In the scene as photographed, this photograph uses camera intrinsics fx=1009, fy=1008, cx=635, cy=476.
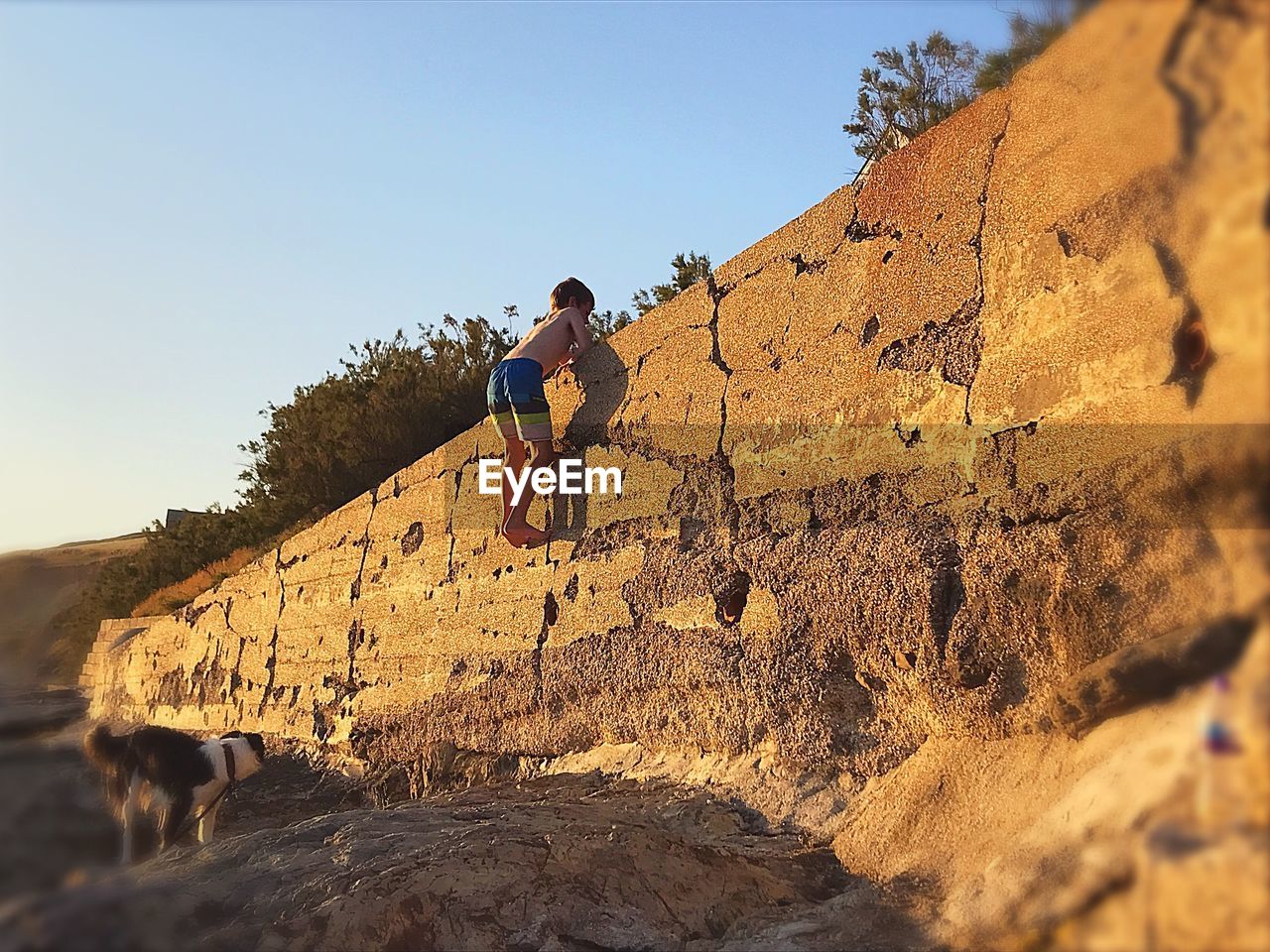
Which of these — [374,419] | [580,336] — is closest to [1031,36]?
[580,336]

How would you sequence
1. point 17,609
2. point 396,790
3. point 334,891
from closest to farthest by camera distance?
point 17,609 < point 334,891 < point 396,790

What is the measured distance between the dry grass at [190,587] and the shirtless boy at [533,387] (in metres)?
6.64

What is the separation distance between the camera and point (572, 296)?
16.3 ft

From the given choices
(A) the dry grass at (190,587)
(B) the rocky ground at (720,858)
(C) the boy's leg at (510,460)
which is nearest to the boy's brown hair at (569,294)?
(C) the boy's leg at (510,460)

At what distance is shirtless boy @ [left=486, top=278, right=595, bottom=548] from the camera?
477cm

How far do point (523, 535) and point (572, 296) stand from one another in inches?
47.1

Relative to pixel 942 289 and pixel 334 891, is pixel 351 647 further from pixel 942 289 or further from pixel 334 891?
pixel 942 289

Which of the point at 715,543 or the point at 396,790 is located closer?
the point at 715,543

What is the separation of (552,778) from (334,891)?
160 cm

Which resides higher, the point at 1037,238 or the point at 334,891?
the point at 1037,238

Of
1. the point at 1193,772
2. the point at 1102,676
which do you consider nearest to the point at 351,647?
the point at 1102,676

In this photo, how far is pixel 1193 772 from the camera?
2.19 feet

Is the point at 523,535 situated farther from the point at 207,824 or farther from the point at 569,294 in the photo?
the point at 207,824

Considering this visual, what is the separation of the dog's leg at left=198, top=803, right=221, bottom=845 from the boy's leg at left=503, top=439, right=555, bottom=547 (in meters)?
1.88
